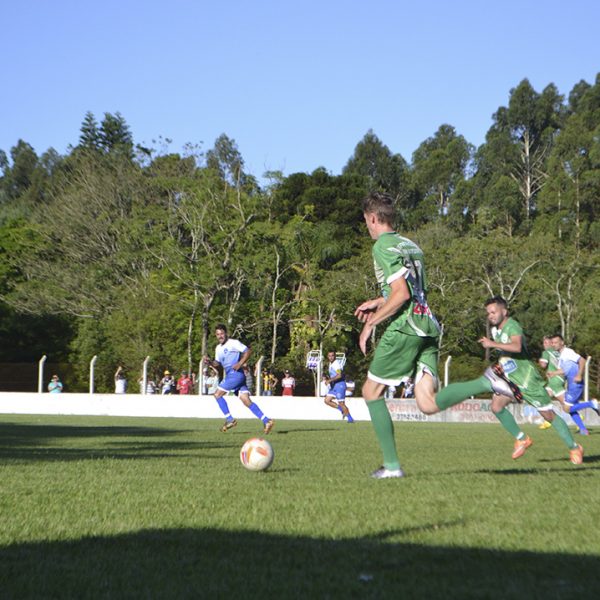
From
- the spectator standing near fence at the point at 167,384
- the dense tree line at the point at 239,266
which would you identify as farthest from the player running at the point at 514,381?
the spectator standing near fence at the point at 167,384

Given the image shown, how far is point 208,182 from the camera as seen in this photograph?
5016cm

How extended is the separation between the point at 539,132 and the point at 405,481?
83.5m

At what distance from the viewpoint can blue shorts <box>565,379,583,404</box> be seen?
66.8 ft

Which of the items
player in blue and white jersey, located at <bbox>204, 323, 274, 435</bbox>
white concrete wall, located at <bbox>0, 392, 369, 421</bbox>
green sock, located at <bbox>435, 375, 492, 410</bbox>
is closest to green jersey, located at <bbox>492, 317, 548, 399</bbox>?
green sock, located at <bbox>435, 375, 492, 410</bbox>

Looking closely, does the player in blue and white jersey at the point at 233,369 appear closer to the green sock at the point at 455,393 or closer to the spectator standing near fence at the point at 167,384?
the green sock at the point at 455,393

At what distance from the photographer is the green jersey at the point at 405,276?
8562 mm

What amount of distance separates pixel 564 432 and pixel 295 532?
277 inches

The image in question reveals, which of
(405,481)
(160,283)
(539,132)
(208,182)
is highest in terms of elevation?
(539,132)

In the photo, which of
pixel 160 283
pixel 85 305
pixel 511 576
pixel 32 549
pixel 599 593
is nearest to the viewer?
pixel 599 593

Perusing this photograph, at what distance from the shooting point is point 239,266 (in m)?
48.6

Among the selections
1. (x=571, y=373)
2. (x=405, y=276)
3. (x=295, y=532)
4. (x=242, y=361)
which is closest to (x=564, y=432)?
(x=405, y=276)

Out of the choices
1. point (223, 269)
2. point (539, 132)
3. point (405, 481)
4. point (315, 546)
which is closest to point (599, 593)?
point (315, 546)

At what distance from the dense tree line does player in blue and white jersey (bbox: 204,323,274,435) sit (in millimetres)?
20907

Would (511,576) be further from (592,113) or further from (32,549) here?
(592,113)
